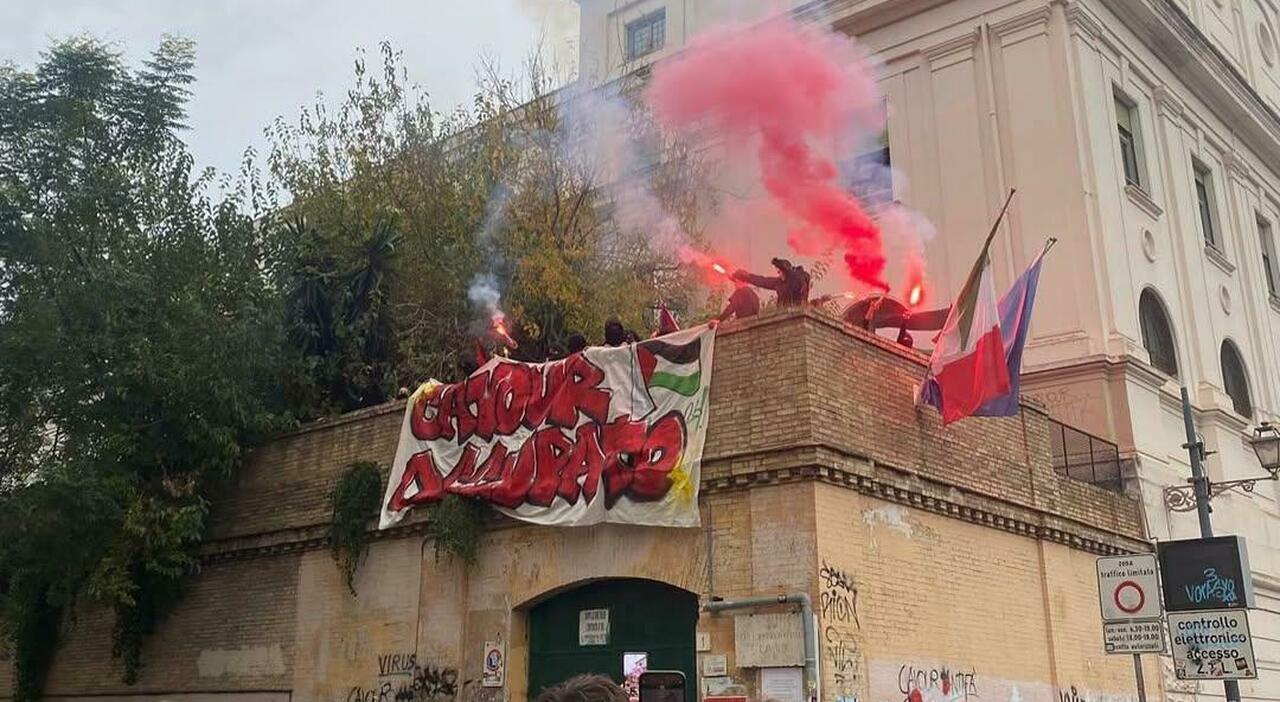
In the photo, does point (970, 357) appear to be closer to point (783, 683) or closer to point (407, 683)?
point (783, 683)

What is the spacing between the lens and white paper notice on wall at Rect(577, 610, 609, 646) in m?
13.1

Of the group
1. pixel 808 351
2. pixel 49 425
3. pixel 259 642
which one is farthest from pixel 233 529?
pixel 808 351

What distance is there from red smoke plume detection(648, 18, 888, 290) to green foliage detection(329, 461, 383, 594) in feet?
27.5

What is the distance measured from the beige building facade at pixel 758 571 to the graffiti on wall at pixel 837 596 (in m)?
0.03

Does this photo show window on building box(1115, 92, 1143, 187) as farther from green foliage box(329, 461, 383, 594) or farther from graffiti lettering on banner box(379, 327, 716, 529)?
green foliage box(329, 461, 383, 594)

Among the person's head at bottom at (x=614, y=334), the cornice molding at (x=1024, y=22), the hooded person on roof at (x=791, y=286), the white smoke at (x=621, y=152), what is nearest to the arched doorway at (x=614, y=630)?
the person's head at bottom at (x=614, y=334)

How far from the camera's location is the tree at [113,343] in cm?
1557

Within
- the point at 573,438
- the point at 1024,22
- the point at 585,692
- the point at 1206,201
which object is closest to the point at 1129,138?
the point at 1024,22

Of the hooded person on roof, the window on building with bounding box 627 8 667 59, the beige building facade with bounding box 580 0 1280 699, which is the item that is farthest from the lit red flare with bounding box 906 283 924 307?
the window on building with bounding box 627 8 667 59

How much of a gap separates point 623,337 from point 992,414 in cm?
442

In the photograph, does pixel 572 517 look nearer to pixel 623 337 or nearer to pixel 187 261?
pixel 623 337

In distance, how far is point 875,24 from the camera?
23391 mm

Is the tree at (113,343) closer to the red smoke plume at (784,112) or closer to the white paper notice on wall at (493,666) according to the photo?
the white paper notice on wall at (493,666)

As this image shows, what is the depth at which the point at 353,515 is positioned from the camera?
15367mm
